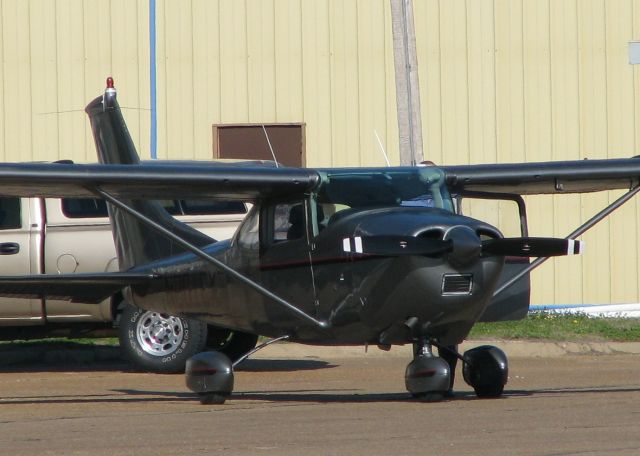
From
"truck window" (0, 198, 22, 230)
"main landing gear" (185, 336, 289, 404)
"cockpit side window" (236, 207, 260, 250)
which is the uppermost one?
"truck window" (0, 198, 22, 230)

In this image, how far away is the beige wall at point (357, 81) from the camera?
20.1 metres

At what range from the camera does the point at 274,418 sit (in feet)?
29.7

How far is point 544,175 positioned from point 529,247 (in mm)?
1723

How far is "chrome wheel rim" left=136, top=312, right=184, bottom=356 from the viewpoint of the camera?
13500 millimetres

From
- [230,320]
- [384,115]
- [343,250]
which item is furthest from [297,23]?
[343,250]

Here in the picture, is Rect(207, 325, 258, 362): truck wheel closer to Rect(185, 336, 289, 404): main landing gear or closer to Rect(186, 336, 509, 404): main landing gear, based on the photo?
Rect(186, 336, 509, 404): main landing gear

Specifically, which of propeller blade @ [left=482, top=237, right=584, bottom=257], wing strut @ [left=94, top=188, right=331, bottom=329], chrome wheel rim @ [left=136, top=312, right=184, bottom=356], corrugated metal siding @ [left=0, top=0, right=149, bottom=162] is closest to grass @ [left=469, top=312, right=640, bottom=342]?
chrome wheel rim @ [left=136, top=312, right=184, bottom=356]

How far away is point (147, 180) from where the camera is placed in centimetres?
1068

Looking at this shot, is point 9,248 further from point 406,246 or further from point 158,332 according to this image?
point 406,246

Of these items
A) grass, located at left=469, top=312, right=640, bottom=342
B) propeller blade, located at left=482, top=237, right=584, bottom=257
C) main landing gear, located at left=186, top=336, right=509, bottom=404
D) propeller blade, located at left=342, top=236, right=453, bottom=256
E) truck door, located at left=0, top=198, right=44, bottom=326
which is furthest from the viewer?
grass, located at left=469, top=312, right=640, bottom=342

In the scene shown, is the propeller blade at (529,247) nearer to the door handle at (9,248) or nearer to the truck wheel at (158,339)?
the truck wheel at (158,339)

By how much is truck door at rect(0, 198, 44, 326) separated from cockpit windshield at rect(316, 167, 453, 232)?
4456 millimetres

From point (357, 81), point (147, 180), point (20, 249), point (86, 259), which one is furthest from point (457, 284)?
point (357, 81)

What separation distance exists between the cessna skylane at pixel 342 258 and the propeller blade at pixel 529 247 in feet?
0.03
